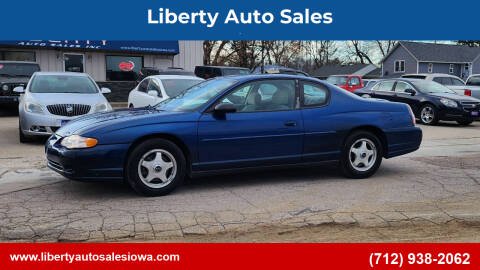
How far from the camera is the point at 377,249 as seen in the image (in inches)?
149

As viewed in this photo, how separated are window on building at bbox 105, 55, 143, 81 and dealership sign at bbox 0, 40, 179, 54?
112 centimetres

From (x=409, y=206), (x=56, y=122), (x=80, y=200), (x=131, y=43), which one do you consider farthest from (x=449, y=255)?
(x=131, y=43)

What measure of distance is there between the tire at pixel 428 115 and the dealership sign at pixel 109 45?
14.9m

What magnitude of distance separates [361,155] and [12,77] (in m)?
13.1

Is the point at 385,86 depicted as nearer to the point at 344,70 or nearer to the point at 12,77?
the point at 12,77

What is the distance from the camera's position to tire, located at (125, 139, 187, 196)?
17.4ft

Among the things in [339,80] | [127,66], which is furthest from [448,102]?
[127,66]

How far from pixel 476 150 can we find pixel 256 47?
35.7m

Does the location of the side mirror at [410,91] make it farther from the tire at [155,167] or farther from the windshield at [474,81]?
the tire at [155,167]

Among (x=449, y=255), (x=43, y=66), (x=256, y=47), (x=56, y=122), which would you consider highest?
(x=256, y=47)

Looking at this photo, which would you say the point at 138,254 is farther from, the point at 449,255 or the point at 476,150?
the point at 476,150

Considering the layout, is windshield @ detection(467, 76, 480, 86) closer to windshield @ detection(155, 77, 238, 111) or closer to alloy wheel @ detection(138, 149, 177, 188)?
windshield @ detection(155, 77, 238, 111)

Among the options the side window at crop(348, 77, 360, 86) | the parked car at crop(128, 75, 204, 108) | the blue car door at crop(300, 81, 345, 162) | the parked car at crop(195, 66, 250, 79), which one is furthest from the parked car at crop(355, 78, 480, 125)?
the side window at crop(348, 77, 360, 86)

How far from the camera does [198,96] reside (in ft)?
20.1
